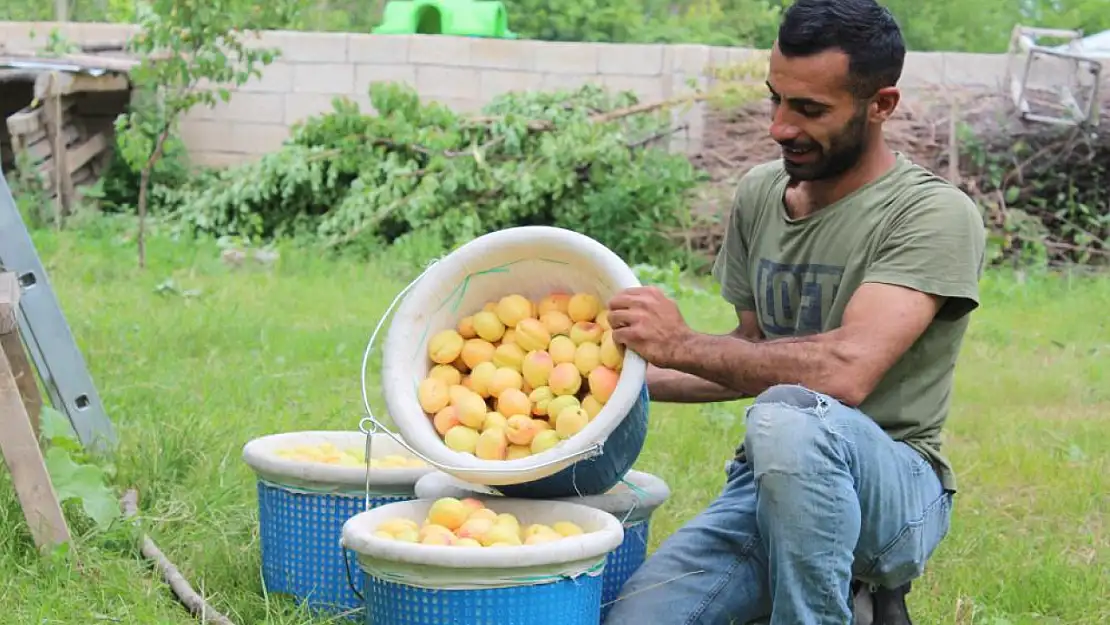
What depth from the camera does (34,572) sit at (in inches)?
124

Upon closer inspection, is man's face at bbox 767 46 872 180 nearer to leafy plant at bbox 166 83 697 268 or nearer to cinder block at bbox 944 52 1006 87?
leafy plant at bbox 166 83 697 268

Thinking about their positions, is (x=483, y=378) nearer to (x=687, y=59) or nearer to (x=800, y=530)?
(x=800, y=530)

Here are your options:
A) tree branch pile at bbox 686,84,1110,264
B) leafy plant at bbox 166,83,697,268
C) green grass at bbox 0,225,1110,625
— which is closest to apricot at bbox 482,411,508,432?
green grass at bbox 0,225,1110,625

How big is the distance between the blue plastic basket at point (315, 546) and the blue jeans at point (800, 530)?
61 centimetres

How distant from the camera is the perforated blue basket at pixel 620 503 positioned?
296cm

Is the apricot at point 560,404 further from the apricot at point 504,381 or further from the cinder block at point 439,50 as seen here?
the cinder block at point 439,50

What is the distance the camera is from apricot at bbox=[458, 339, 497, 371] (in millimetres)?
2996

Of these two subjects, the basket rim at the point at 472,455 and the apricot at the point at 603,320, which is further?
the apricot at the point at 603,320

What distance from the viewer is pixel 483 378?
9.64 feet

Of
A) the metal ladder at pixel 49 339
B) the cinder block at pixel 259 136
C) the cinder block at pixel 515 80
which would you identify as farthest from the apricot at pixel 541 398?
the cinder block at pixel 259 136

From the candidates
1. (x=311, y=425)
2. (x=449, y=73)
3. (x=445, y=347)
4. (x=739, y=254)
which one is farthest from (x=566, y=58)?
(x=445, y=347)

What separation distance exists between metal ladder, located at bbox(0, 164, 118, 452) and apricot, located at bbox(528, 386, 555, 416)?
165 centimetres

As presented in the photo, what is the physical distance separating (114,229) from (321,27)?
8.61m

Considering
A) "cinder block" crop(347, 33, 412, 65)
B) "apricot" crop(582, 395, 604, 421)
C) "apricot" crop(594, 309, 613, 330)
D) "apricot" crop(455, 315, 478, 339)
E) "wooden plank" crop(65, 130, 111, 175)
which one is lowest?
"wooden plank" crop(65, 130, 111, 175)
